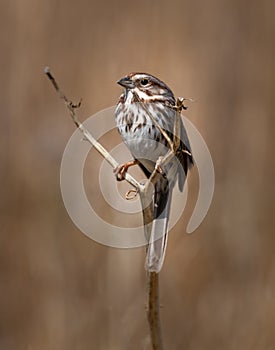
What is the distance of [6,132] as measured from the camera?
8.45ft

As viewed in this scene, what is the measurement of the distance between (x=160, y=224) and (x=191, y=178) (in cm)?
98

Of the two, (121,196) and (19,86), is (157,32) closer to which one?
(19,86)

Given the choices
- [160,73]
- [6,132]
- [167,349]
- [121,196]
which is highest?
[160,73]

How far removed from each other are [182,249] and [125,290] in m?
0.21

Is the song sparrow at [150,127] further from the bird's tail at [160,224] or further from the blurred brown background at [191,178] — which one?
the blurred brown background at [191,178]

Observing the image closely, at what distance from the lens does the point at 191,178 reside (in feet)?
8.35

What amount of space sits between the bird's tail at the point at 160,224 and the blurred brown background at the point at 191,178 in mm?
327

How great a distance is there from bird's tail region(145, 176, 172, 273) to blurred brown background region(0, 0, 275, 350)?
33 centimetres

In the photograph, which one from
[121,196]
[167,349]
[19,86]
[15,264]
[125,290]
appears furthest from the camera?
[19,86]

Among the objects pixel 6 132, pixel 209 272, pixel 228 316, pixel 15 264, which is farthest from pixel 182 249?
pixel 6 132

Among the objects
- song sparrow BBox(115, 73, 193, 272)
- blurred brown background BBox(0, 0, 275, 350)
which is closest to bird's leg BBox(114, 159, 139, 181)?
song sparrow BBox(115, 73, 193, 272)

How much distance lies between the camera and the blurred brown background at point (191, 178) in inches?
84.2

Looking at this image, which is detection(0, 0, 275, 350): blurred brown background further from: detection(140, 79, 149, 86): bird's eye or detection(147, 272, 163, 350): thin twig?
detection(147, 272, 163, 350): thin twig

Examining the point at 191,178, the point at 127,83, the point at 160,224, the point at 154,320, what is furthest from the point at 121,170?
the point at 191,178
